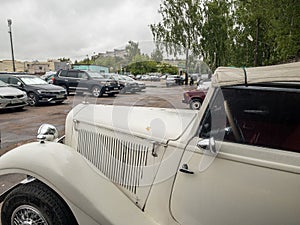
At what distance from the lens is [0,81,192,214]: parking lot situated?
254cm

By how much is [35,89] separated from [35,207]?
10541 millimetres

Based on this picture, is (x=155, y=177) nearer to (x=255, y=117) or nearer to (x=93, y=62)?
(x=255, y=117)

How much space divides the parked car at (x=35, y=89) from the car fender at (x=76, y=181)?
9996mm

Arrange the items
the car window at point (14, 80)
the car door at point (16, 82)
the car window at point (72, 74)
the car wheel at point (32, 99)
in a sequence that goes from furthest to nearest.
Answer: the car window at point (72, 74), the car window at point (14, 80), the car door at point (16, 82), the car wheel at point (32, 99)

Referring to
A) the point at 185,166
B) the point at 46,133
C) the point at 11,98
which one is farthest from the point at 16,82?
the point at 185,166

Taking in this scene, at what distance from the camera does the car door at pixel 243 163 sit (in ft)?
4.62

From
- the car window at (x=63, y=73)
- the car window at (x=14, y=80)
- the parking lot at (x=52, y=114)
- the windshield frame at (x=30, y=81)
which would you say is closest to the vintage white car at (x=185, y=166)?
the parking lot at (x=52, y=114)

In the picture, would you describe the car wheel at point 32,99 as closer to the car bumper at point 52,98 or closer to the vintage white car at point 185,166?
the car bumper at point 52,98

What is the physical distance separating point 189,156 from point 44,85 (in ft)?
39.2

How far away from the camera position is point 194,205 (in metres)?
1.66

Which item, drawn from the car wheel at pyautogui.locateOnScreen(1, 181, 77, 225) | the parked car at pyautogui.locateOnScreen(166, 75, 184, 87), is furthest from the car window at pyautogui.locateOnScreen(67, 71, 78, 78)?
the car wheel at pyautogui.locateOnScreen(1, 181, 77, 225)

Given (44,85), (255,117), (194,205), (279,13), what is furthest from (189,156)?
(44,85)

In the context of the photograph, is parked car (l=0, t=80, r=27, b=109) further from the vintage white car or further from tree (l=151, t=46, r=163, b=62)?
tree (l=151, t=46, r=163, b=62)

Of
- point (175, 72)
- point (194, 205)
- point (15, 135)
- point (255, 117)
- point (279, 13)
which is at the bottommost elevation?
point (15, 135)
